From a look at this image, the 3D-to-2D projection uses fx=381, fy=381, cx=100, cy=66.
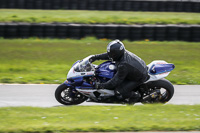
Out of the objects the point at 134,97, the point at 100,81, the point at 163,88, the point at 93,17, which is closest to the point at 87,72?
the point at 100,81

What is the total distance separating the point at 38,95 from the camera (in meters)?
8.58

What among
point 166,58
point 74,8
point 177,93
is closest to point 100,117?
point 177,93

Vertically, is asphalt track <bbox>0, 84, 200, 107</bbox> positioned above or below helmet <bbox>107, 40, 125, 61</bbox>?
below

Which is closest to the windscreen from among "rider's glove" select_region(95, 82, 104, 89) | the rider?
the rider

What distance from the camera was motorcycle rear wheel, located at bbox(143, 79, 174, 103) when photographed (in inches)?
296

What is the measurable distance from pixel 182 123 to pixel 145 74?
1504mm

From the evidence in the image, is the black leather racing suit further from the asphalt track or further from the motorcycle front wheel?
the asphalt track

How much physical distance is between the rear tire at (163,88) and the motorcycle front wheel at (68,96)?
55.1 inches

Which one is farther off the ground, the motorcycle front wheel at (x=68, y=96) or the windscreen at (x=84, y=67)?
the windscreen at (x=84, y=67)

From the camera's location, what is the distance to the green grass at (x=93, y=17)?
55.4ft

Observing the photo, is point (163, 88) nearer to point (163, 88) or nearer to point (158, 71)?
point (163, 88)

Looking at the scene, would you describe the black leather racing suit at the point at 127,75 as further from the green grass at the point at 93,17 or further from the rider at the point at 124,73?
the green grass at the point at 93,17

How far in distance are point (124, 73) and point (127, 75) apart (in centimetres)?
21

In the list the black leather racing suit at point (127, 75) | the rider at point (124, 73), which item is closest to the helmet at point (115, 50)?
the rider at point (124, 73)
